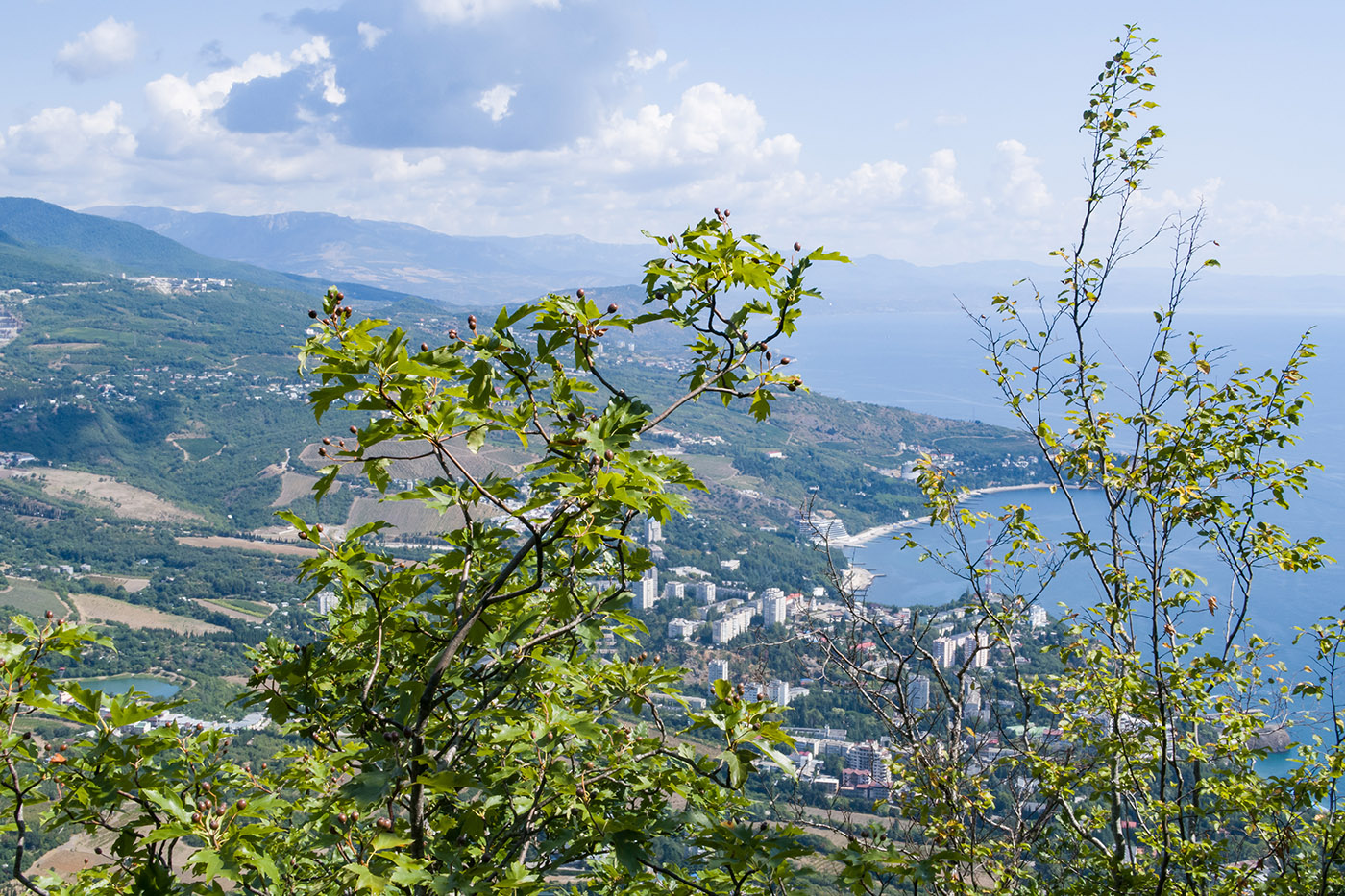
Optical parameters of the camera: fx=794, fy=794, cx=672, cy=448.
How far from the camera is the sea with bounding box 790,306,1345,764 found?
16.8m

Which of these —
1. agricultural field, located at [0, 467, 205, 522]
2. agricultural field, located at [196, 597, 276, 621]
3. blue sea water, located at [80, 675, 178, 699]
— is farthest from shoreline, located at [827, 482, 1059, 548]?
agricultural field, located at [0, 467, 205, 522]

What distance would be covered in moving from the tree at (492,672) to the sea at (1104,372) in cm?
261

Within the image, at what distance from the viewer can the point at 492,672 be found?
194cm

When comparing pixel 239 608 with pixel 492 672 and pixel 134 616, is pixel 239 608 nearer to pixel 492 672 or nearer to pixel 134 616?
pixel 134 616

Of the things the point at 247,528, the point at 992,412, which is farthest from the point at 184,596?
the point at 992,412

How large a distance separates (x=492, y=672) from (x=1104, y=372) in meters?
43.9

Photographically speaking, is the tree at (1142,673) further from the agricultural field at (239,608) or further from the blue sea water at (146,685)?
the agricultural field at (239,608)

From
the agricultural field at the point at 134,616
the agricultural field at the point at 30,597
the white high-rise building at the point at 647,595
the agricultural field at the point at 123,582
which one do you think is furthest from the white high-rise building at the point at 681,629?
the agricultural field at the point at 123,582

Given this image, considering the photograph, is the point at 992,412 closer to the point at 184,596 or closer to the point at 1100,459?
the point at 184,596

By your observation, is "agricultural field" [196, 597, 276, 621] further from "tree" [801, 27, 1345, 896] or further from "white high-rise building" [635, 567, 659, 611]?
"tree" [801, 27, 1345, 896]

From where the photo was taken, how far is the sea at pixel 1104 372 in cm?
1680

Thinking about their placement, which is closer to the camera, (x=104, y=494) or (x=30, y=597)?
(x=30, y=597)

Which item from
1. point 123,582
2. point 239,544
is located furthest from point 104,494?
point 123,582

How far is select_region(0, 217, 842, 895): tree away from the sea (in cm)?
261
